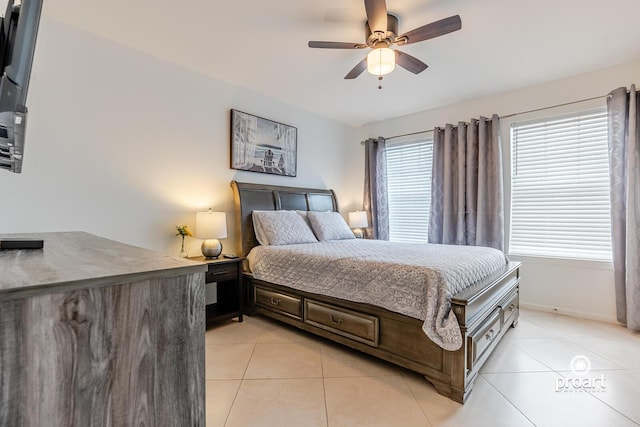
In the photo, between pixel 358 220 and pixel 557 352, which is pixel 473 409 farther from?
pixel 358 220

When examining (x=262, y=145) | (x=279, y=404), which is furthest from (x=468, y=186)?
(x=279, y=404)

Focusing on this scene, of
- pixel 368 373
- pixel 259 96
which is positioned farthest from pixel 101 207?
pixel 368 373

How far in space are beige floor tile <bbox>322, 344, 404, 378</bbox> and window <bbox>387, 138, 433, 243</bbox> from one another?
2487mm

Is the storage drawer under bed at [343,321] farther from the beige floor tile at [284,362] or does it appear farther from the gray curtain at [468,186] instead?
the gray curtain at [468,186]

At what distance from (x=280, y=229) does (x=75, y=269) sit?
2.57 m

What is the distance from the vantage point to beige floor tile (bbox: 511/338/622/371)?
218cm

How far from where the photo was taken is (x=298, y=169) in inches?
169

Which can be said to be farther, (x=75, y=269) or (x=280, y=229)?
(x=280, y=229)

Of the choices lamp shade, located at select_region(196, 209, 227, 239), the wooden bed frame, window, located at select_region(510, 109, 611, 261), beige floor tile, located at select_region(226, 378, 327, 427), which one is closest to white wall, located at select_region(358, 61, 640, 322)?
window, located at select_region(510, 109, 611, 261)

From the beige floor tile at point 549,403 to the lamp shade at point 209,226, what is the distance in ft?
8.12

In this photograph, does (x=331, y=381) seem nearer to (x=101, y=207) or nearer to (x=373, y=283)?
(x=373, y=283)

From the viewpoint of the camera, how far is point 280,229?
3346 millimetres

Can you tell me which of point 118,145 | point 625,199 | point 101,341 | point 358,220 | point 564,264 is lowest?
point 564,264

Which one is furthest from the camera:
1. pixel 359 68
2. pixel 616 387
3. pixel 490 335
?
pixel 359 68
